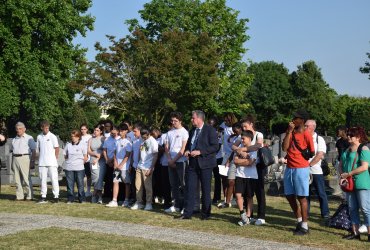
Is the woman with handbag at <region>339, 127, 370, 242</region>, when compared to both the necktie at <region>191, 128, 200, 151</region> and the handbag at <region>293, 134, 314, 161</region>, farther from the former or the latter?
the necktie at <region>191, 128, 200, 151</region>

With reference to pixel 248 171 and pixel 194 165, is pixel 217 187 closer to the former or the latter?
pixel 194 165

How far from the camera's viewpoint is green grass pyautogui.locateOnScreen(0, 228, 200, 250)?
8.63 meters

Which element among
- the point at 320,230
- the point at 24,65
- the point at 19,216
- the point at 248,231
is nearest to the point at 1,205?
the point at 19,216

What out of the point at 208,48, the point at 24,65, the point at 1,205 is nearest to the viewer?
the point at 1,205

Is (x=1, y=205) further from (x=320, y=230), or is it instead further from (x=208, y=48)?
(x=208, y=48)

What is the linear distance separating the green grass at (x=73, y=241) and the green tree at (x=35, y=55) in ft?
88.4

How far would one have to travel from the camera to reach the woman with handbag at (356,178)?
9445 millimetres

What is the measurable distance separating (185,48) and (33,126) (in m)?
11.4

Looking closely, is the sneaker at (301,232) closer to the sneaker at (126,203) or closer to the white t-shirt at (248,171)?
the white t-shirt at (248,171)

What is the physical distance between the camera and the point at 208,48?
4359cm

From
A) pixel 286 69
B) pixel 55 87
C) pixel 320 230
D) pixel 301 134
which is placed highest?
pixel 286 69

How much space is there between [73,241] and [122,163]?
482 cm

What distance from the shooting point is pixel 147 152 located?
13125 millimetres

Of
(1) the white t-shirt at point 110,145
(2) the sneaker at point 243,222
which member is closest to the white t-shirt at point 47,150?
(1) the white t-shirt at point 110,145
